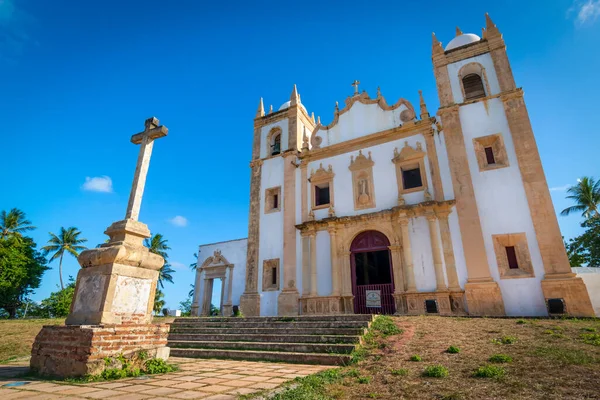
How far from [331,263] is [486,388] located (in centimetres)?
1043

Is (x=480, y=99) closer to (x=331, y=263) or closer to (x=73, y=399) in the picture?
(x=331, y=263)

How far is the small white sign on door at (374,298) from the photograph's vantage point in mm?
13227

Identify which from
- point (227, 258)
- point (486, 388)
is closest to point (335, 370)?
point (486, 388)

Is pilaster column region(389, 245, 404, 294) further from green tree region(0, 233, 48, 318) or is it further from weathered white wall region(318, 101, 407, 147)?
green tree region(0, 233, 48, 318)

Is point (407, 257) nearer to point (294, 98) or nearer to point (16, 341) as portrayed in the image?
point (294, 98)

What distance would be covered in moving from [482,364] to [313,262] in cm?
987

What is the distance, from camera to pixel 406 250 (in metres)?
13.2

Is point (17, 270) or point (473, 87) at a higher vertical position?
point (473, 87)

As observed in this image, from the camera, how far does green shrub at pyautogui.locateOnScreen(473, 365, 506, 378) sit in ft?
15.3

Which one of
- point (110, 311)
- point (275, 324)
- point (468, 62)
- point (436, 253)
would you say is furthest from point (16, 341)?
point (468, 62)

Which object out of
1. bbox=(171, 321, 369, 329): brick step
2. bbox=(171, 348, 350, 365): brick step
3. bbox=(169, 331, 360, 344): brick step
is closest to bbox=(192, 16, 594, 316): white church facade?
bbox=(171, 321, 369, 329): brick step

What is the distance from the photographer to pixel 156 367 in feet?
17.2

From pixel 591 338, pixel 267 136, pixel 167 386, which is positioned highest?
pixel 267 136

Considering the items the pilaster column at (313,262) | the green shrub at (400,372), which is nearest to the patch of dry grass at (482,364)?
the green shrub at (400,372)
